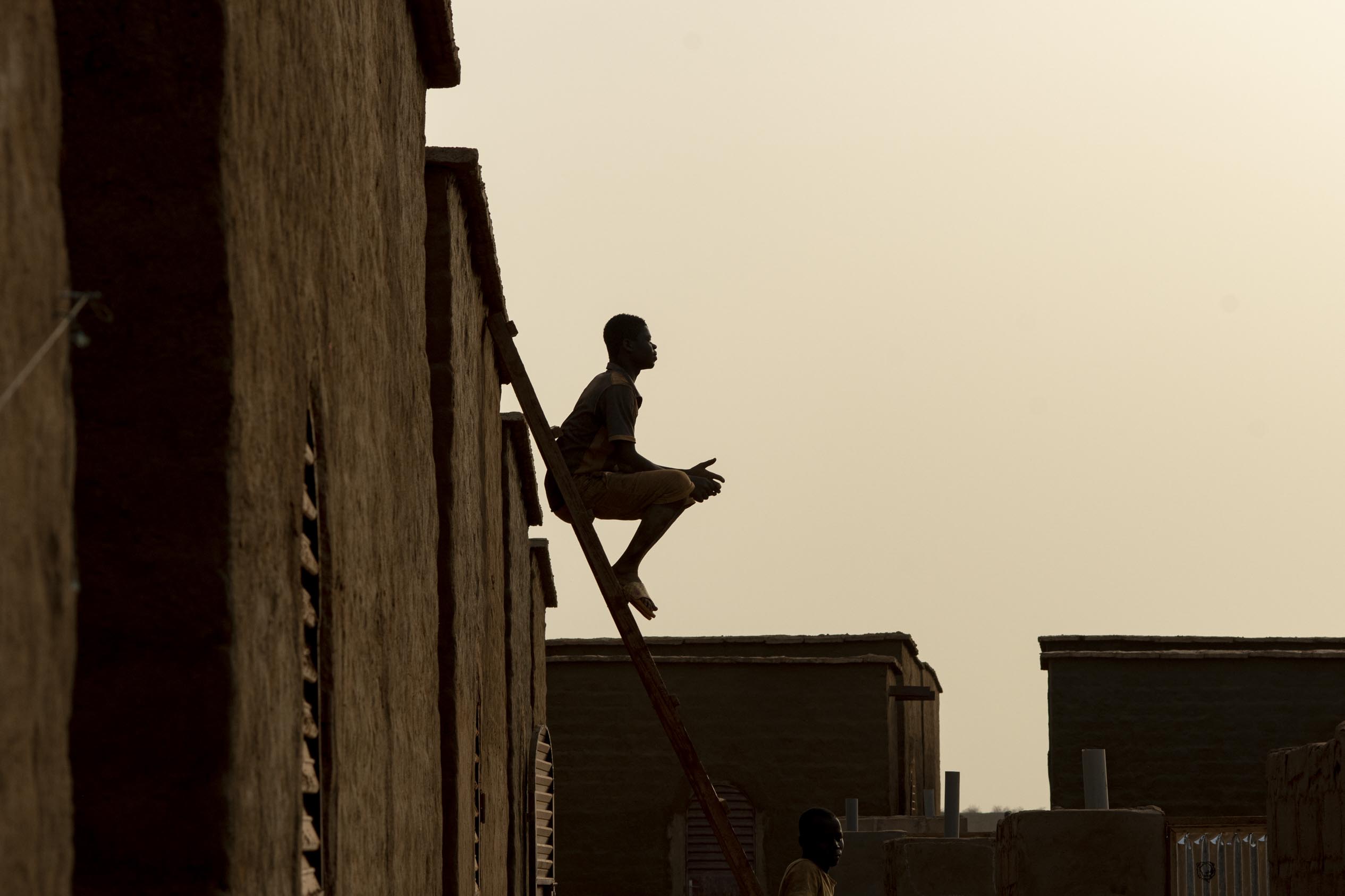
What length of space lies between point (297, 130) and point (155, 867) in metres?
1.54

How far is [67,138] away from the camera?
9.56 feet

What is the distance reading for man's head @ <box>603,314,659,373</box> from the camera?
28.9ft

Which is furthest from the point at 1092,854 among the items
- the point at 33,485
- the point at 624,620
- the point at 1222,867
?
the point at 1222,867

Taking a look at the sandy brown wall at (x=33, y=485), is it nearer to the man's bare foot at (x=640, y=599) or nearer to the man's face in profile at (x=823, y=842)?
the man's face in profile at (x=823, y=842)

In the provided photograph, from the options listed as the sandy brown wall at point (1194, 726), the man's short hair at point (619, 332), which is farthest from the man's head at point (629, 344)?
the sandy brown wall at point (1194, 726)

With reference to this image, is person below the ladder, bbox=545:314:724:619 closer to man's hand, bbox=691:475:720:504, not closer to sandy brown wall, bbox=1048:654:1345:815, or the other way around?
man's hand, bbox=691:475:720:504

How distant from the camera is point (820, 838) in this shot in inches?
264

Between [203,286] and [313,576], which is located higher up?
[203,286]

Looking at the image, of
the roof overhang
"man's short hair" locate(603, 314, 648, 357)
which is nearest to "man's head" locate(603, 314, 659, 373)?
"man's short hair" locate(603, 314, 648, 357)

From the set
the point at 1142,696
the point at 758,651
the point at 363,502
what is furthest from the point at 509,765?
the point at 758,651

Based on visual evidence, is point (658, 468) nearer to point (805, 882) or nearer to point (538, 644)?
point (805, 882)

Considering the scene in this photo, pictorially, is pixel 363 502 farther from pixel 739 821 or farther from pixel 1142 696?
pixel 739 821

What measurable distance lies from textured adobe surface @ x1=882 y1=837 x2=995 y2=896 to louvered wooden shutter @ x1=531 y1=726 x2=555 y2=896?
2.67 metres

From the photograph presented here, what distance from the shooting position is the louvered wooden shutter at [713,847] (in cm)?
2308
